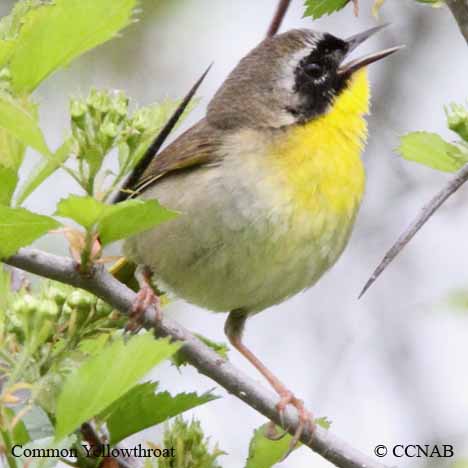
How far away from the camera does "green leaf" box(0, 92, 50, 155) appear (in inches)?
64.8

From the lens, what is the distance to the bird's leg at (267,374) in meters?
2.41

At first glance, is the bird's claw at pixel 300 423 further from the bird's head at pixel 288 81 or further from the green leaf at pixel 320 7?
the bird's head at pixel 288 81

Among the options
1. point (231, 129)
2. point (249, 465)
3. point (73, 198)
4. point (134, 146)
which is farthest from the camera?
point (231, 129)

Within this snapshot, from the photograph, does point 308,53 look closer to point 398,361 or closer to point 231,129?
point 231,129

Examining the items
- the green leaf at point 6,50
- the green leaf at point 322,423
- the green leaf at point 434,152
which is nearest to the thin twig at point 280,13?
the green leaf at point 434,152

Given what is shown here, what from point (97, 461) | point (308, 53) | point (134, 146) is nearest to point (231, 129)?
point (308, 53)

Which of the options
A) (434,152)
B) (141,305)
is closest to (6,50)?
(141,305)

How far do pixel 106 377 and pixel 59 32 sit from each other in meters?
0.60

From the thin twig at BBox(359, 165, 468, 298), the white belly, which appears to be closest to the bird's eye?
the white belly

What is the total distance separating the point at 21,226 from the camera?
5.62 feet

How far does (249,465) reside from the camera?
7.07 ft

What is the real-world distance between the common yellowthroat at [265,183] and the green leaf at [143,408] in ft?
2.51

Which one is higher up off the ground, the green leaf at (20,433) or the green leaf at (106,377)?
the green leaf at (106,377)

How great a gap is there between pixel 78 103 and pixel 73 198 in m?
0.27
